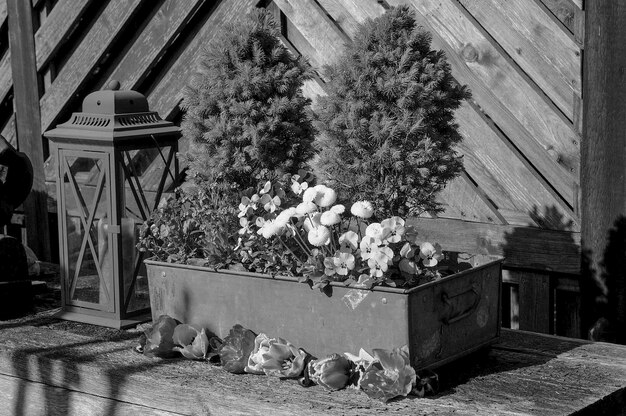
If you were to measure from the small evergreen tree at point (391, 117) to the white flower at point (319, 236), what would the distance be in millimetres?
328

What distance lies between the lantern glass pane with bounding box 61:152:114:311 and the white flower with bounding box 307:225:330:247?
2.33ft

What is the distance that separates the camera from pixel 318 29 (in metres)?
4.24

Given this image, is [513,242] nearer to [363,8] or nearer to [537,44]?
[537,44]

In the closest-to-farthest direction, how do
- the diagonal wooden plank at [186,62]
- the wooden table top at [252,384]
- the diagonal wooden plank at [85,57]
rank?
the wooden table top at [252,384] < the diagonal wooden plank at [186,62] < the diagonal wooden plank at [85,57]

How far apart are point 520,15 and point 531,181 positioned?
2.11 feet

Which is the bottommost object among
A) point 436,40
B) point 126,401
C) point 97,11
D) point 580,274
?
point 126,401

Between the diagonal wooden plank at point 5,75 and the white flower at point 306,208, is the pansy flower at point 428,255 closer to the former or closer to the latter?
the white flower at point 306,208

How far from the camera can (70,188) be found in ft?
9.83

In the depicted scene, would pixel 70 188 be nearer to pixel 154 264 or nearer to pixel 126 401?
pixel 154 264

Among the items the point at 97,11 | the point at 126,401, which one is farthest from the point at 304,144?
the point at 97,11

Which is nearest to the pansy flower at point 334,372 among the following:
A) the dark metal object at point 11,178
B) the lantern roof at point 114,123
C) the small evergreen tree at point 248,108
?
the small evergreen tree at point 248,108

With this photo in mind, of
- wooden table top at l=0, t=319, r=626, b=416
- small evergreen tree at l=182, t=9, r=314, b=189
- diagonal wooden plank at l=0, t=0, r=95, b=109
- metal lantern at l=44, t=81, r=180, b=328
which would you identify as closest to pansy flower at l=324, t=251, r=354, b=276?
wooden table top at l=0, t=319, r=626, b=416

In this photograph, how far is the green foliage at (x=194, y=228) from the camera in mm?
2695

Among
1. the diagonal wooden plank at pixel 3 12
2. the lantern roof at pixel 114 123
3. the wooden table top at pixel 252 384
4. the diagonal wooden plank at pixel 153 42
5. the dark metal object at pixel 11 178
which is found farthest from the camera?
the diagonal wooden plank at pixel 3 12
